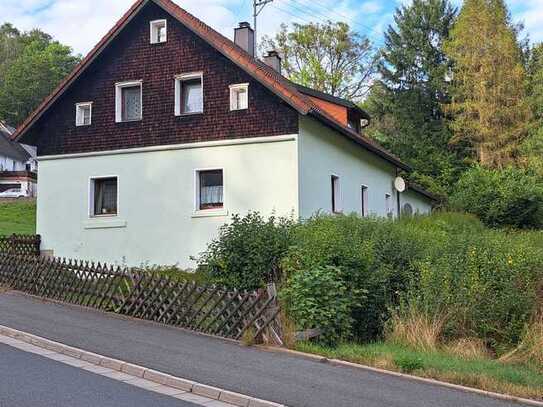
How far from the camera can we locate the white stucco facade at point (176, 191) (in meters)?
18.4

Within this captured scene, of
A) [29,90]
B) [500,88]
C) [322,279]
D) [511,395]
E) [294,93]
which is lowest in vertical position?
[511,395]

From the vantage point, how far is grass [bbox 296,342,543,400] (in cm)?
788

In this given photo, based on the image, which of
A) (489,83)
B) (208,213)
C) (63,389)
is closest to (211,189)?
(208,213)

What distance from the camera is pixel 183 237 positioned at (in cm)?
1941

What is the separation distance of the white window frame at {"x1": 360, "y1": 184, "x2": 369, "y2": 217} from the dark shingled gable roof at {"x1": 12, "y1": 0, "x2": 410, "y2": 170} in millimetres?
1970

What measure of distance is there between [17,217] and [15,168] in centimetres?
3679

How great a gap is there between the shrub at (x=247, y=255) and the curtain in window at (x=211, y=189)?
5.33m

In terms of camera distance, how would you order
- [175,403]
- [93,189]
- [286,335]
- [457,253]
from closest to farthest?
[175,403] < [286,335] < [457,253] < [93,189]

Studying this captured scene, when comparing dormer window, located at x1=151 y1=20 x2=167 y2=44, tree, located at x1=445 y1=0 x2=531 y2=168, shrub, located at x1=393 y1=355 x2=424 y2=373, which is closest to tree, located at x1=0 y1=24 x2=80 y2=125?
tree, located at x1=445 y1=0 x2=531 y2=168

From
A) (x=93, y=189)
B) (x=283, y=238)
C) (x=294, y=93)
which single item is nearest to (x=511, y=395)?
(x=283, y=238)

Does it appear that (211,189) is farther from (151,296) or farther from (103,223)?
(151,296)

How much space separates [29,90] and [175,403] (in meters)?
66.2

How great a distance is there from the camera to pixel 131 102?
68.2 feet

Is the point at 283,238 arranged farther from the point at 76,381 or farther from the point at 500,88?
the point at 500,88
